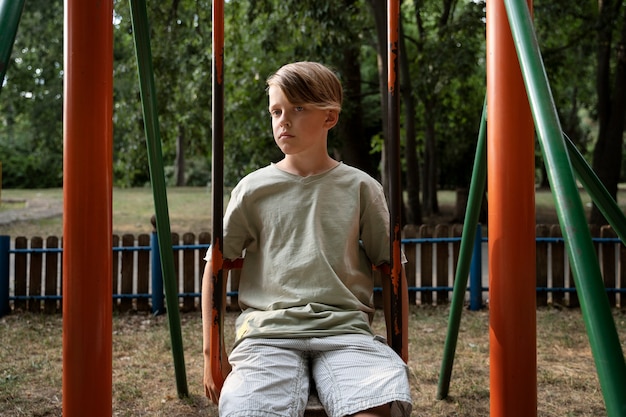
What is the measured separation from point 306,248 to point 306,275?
0.09m

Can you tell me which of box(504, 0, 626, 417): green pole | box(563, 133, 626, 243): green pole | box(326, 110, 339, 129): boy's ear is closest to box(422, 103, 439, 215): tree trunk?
box(563, 133, 626, 243): green pole

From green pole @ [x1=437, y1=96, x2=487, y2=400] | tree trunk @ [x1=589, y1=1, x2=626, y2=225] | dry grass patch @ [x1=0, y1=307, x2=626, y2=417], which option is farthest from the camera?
tree trunk @ [x1=589, y1=1, x2=626, y2=225]

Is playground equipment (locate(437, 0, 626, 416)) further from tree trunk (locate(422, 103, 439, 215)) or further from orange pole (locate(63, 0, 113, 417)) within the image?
tree trunk (locate(422, 103, 439, 215))

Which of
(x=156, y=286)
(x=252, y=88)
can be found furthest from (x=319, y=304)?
(x=252, y=88)

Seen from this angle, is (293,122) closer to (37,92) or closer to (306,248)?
(306,248)

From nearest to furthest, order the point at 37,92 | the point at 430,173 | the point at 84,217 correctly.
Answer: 1. the point at 84,217
2. the point at 430,173
3. the point at 37,92

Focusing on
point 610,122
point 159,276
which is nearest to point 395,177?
point 159,276

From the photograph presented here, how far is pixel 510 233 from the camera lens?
1.89 m

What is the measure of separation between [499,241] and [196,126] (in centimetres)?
998

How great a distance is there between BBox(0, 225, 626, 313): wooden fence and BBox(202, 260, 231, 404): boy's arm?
13.2 feet

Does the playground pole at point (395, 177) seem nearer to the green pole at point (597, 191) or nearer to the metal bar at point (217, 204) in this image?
the metal bar at point (217, 204)

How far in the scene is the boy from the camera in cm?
171

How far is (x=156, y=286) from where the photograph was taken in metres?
5.87

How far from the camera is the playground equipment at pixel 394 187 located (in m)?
→ 1.49
